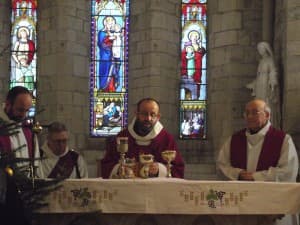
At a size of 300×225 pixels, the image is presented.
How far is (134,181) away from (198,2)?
6643mm

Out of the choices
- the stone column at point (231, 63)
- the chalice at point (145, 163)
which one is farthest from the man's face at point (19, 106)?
the stone column at point (231, 63)

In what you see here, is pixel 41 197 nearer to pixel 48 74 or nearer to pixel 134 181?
pixel 134 181

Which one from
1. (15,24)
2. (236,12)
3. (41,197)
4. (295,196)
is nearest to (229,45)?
(236,12)

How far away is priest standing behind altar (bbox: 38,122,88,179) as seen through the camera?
271 inches

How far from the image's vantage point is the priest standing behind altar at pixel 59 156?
6.88 m

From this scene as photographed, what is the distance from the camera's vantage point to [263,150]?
6570 mm

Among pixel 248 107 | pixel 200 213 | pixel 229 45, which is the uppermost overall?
pixel 229 45

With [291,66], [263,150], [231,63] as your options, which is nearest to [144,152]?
[263,150]

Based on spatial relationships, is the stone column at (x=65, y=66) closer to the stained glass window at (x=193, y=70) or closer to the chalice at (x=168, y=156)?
the stained glass window at (x=193, y=70)

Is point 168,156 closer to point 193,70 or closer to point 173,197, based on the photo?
point 173,197

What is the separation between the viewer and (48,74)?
37.9 ft

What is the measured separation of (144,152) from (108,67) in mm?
5371

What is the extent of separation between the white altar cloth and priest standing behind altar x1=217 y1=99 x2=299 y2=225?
2.24 feet

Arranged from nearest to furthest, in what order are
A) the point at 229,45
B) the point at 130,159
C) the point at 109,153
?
the point at 130,159, the point at 109,153, the point at 229,45
